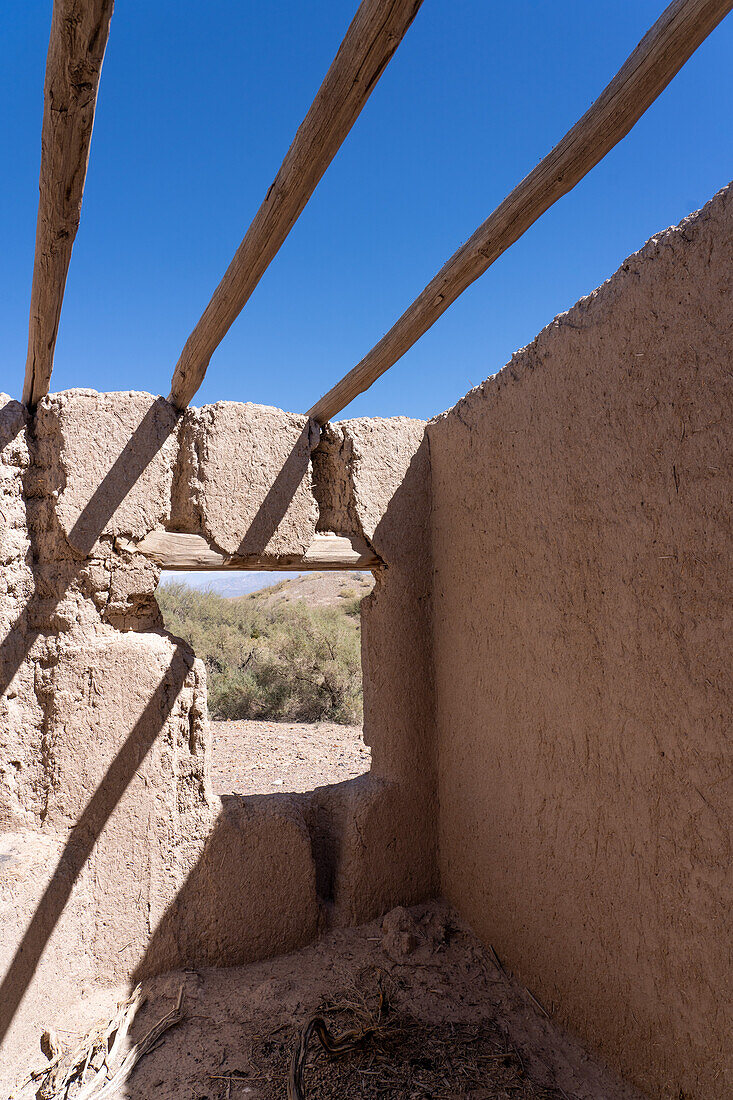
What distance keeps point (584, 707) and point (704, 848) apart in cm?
65

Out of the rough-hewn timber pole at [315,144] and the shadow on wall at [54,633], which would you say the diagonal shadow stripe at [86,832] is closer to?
the shadow on wall at [54,633]

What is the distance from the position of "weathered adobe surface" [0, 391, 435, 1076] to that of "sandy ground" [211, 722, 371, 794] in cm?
144

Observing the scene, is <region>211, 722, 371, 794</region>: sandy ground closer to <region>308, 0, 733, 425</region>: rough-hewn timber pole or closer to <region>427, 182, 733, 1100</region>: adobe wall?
<region>427, 182, 733, 1100</region>: adobe wall

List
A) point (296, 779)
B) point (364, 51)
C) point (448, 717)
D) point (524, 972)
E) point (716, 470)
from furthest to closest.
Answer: point (296, 779) → point (448, 717) → point (524, 972) → point (716, 470) → point (364, 51)

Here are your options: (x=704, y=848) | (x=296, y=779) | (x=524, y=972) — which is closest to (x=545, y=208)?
(x=704, y=848)

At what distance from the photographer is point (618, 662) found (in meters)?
2.37

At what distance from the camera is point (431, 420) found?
3986 mm

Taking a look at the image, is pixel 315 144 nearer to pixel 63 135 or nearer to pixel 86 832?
pixel 63 135

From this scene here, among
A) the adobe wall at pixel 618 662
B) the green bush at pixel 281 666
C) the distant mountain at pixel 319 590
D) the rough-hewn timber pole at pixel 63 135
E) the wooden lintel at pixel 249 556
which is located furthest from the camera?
the distant mountain at pixel 319 590

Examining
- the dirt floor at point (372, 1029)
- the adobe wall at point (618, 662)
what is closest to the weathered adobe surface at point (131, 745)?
the dirt floor at point (372, 1029)

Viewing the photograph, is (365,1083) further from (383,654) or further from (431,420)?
(431,420)

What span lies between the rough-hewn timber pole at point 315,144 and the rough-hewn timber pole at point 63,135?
508mm

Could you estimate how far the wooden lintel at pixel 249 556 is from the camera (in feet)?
10.6

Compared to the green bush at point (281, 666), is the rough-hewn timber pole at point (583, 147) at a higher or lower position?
higher
